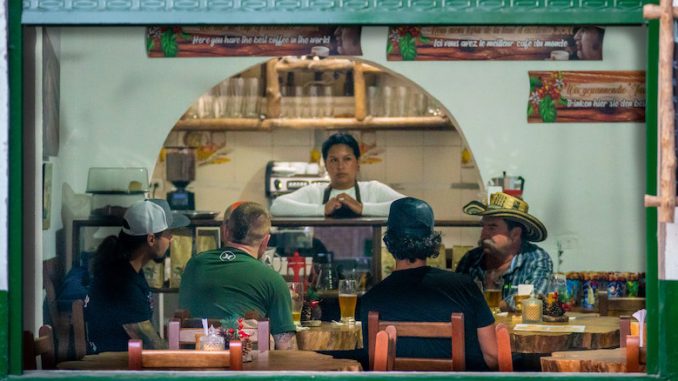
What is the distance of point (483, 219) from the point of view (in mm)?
A: 7070

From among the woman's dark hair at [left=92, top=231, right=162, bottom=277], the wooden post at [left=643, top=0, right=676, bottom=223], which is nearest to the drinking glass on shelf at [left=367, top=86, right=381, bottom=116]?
the woman's dark hair at [left=92, top=231, right=162, bottom=277]

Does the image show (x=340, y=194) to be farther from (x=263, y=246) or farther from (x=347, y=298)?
(x=263, y=246)

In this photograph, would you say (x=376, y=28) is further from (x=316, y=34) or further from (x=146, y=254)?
(x=146, y=254)

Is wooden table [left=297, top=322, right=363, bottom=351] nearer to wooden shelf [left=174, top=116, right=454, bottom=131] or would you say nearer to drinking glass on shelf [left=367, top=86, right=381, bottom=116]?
drinking glass on shelf [left=367, top=86, right=381, bottom=116]

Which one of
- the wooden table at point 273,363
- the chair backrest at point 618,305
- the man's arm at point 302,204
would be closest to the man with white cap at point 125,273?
the wooden table at point 273,363

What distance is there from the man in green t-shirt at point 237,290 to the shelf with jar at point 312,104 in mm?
2522

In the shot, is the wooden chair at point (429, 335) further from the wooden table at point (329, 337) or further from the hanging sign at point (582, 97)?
the hanging sign at point (582, 97)

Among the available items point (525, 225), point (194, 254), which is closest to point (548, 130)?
point (525, 225)

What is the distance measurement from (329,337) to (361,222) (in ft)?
2.46

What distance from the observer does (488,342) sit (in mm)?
6031

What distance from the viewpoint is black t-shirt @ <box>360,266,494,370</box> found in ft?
19.9

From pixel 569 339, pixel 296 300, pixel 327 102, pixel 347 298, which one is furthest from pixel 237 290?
pixel 327 102

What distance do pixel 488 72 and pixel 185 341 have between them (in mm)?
1979

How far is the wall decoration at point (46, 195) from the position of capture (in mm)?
5781
